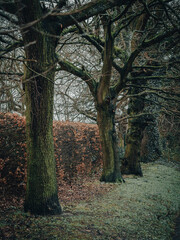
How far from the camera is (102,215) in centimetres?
520

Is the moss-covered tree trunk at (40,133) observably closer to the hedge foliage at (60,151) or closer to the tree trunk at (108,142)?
the hedge foliage at (60,151)

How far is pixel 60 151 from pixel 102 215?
2955 mm

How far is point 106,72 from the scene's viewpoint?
7734 millimetres

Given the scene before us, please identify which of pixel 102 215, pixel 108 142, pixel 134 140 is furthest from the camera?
pixel 134 140

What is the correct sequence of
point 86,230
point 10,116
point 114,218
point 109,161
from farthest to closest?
point 109,161, point 10,116, point 114,218, point 86,230

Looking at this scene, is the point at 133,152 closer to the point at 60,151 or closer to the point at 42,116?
the point at 60,151

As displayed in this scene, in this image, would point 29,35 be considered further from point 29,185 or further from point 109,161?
point 109,161

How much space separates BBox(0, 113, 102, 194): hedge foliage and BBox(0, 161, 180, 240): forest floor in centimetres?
50

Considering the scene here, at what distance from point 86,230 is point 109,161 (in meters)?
4.59

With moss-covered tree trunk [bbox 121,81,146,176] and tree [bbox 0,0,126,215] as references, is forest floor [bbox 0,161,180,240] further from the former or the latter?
moss-covered tree trunk [bbox 121,81,146,176]

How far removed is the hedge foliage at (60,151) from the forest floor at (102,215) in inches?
19.6

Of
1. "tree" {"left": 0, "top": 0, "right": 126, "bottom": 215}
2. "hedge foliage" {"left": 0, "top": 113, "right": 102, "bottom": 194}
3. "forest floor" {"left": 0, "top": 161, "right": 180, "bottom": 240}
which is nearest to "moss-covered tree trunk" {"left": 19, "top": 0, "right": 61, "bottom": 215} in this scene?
"tree" {"left": 0, "top": 0, "right": 126, "bottom": 215}

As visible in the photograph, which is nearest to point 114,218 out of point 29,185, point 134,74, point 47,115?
point 29,185

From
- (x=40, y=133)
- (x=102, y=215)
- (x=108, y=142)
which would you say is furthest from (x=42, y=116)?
(x=108, y=142)
